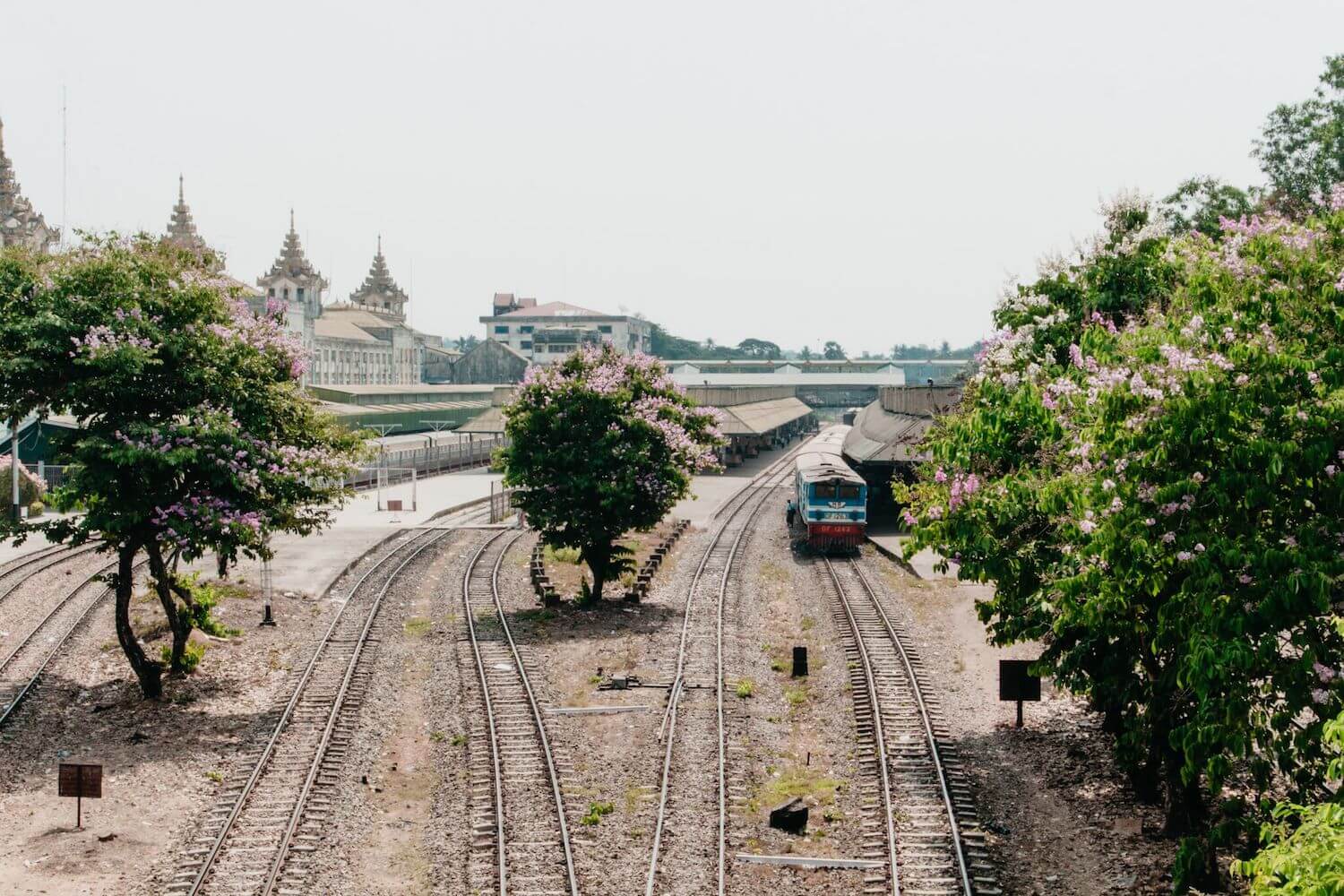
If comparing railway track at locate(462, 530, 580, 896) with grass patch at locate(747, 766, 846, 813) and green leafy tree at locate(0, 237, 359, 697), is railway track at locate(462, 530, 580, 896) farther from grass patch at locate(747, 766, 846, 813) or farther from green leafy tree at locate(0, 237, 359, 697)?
green leafy tree at locate(0, 237, 359, 697)

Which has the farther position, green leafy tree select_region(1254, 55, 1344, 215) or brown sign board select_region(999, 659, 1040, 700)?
green leafy tree select_region(1254, 55, 1344, 215)

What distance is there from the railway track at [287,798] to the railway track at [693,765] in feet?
14.6

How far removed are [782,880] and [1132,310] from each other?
11.2 m

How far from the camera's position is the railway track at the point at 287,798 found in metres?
15.1

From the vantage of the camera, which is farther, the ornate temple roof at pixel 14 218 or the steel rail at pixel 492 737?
the ornate temple roof at pixel 14 218

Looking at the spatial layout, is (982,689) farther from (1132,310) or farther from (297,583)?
(297,583)

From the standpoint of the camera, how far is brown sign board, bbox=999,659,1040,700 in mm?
21797

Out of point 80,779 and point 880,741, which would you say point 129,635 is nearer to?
point 80,779

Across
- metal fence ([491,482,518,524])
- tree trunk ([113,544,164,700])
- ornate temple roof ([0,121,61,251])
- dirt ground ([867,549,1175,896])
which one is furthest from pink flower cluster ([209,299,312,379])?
ornate temple roof ([0,121,61,251])

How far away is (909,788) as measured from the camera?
1855 cm

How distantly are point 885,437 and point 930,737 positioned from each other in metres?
35.2

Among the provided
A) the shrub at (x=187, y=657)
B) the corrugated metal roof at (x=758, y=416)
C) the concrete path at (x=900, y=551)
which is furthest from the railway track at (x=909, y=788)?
the corrugated metal roof at (x=758, y=416)

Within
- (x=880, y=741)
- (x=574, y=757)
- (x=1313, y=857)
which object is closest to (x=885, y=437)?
(x=880, y=741)

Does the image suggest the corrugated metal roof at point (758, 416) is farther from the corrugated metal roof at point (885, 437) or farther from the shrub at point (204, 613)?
the shrub at point (204, 613)
